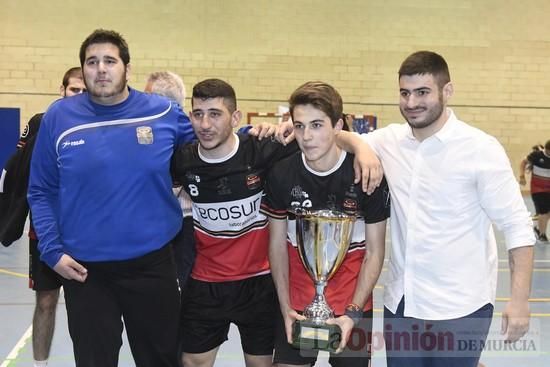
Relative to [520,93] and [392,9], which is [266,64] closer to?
[392,9]

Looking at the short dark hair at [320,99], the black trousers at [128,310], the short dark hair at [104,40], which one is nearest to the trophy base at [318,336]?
the black trousers at [128,310]

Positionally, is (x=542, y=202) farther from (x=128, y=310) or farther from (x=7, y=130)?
(x=7, y=130)

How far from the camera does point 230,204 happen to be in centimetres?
334

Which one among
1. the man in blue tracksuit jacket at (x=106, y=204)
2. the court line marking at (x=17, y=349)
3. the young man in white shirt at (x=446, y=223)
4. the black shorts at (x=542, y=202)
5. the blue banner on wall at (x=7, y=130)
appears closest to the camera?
the young man in white shirt at (x=446, y=223)

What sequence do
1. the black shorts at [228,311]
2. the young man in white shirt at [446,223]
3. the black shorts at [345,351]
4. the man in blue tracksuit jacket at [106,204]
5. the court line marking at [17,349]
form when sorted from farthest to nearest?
the court line marking at [17,349] < the black shorts at [228,311] < the black shorts at [345,351] < the man in blue tracksuit jacket at [106,204] < the young man in white shirt at [446,223]

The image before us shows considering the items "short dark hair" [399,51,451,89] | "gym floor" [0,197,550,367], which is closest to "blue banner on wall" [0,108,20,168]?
"gym floor" [0,197,550,367]

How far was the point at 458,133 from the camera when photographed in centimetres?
284

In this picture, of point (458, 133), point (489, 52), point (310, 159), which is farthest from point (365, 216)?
point (489, 52)

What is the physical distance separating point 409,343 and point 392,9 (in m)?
14.4

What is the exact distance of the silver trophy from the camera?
294 centimetres

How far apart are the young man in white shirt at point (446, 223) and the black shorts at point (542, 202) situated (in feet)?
28.5

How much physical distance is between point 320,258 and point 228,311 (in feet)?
2.20

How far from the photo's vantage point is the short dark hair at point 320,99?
9.85ft

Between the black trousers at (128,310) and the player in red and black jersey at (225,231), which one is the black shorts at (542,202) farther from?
the black trousers at (128,310)
